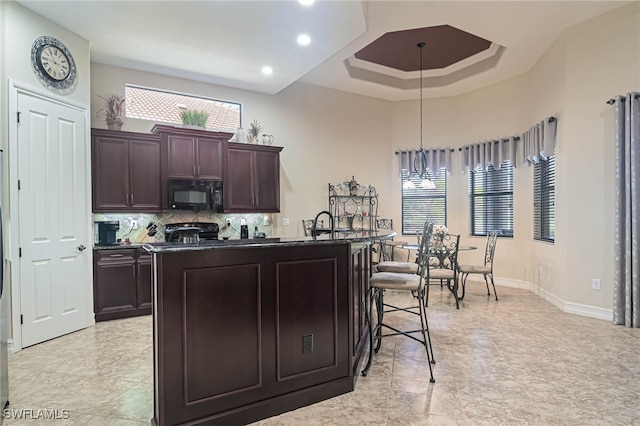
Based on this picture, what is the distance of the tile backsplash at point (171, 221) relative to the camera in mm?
4793

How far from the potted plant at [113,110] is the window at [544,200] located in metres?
6.00

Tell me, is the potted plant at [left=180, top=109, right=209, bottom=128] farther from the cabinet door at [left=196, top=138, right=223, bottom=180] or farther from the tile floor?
the tile floor

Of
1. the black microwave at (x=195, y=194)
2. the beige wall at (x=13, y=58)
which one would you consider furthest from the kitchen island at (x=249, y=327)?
the black microwave at (x=195, y=194)

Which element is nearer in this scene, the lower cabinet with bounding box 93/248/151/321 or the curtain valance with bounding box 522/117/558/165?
the lower cabinet with bounding box 93/248/151/321

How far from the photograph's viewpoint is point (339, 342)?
249 cm

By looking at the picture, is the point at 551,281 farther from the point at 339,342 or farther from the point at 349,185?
the point at 339,342

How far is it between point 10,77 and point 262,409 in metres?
3.76

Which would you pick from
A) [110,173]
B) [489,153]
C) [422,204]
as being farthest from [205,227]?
[489,153]

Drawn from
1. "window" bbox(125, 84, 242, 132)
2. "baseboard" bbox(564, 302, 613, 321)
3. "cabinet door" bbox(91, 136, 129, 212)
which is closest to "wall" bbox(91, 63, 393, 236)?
"window" bbox(125, 84, 242, 132)

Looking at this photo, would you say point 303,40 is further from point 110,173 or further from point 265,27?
point 110,173

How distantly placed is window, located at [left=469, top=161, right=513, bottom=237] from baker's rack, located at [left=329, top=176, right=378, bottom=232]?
1.84 metres

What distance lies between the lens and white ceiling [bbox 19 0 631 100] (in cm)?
352

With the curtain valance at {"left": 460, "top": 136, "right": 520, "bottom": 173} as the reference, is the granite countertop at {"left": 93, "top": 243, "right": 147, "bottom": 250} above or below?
below

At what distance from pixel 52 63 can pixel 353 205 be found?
4878 mm
